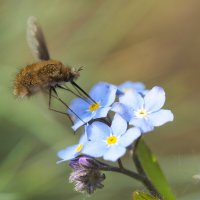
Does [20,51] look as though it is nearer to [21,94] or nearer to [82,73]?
[82,73]

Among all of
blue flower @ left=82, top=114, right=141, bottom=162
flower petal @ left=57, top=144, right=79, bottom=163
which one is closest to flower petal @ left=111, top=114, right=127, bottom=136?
blue flower @ left=82, top=114, right=141, bottom=162

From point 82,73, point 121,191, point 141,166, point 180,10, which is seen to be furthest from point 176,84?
point 141,166

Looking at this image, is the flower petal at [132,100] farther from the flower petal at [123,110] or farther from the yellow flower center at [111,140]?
the yellow flower center at [111,140]

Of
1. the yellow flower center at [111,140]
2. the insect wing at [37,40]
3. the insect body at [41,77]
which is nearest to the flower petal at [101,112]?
the yellow flower center at [111,140]

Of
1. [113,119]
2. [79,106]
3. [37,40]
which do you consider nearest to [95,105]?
[79,106]

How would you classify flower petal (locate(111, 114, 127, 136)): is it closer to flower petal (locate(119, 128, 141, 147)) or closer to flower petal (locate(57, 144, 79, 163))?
flower petal (locate(119, 128, 141, 147))

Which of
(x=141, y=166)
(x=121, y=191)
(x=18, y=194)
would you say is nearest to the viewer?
(x=141, y=166)

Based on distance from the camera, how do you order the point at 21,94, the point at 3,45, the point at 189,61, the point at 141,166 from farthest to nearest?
the point at 189,61, the point at 3,45, the point at 21,94, the point at 141,166
